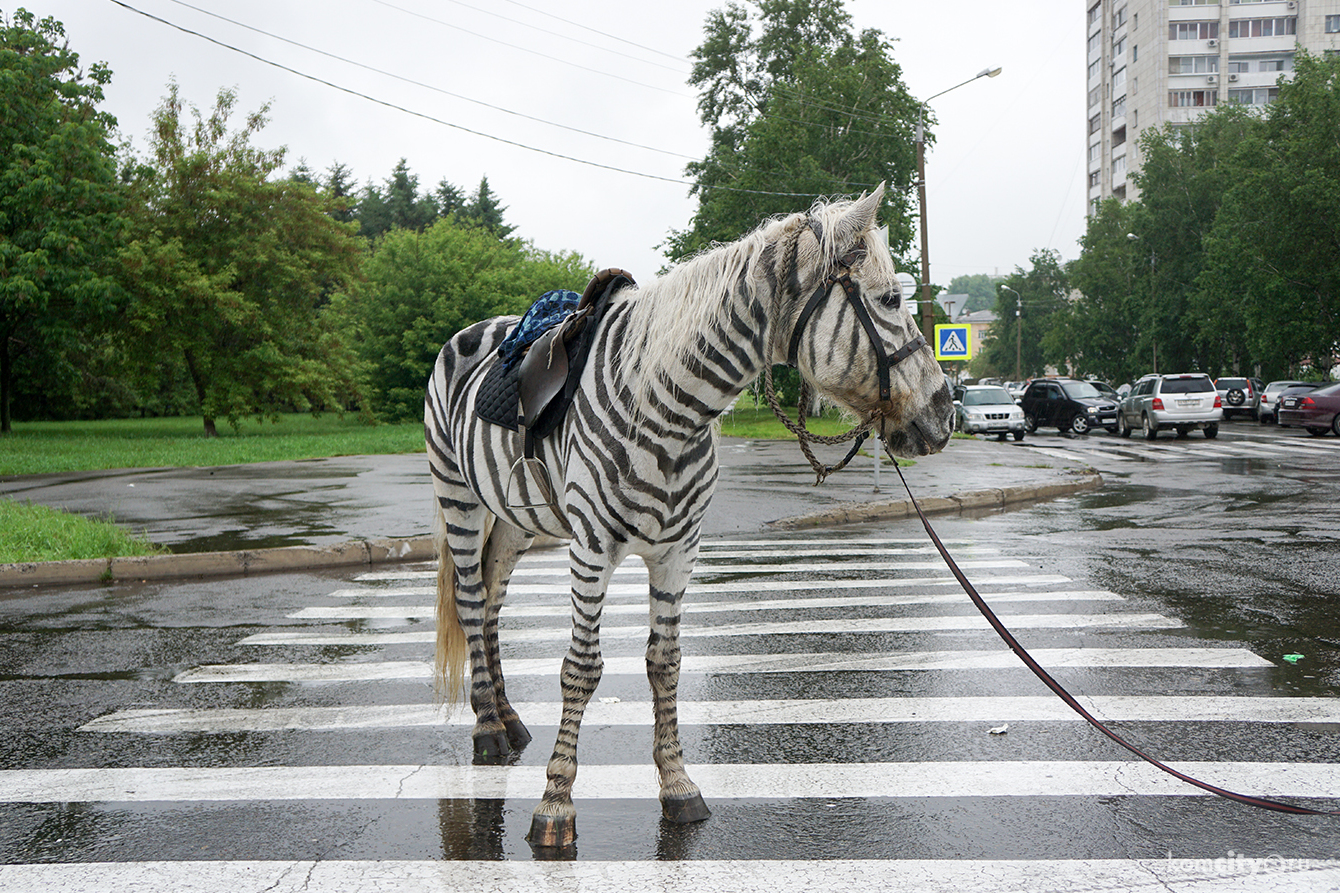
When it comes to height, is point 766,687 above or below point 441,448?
below

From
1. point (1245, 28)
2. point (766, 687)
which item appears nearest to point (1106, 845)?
point (766, 687)

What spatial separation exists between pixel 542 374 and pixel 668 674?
130 centimetres

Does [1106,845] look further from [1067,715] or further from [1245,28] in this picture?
[1245,28]

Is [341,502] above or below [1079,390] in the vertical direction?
below

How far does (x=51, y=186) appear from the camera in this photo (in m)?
29.1

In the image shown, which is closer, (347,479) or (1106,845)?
(1106,845)

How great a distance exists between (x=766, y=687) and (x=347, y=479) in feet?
49.2

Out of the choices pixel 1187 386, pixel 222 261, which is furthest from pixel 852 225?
pixel 222 261

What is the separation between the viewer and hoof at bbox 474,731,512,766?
174 inches

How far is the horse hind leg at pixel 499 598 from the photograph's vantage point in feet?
15.2

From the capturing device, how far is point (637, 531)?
3.58 m

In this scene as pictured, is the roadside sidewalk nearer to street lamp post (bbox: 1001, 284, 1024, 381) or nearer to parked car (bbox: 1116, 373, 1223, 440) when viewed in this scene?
parked car (bbox: 1116, 373, 1223, 440)

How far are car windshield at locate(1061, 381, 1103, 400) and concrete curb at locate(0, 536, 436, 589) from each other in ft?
98.2

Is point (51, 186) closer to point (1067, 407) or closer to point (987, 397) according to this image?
point (987, 397)
